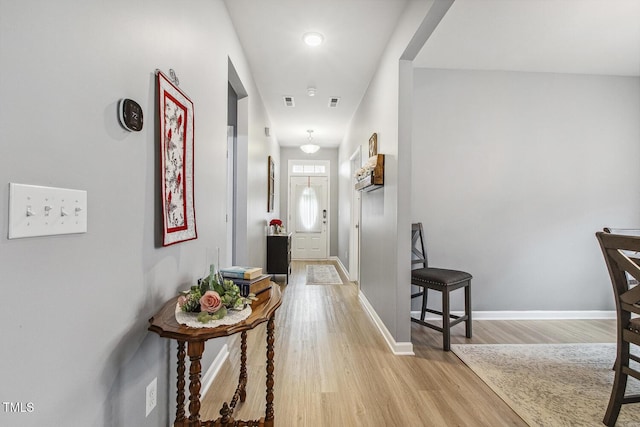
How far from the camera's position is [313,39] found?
2.78 meters

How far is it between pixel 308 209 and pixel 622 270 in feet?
19.9

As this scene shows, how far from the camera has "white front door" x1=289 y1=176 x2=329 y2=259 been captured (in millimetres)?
7402

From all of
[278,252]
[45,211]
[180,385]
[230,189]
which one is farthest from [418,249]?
[45,211]

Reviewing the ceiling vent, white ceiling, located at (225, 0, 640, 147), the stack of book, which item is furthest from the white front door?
the stack of book

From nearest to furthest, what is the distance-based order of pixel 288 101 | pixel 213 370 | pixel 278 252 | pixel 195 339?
pixel 195 339 < pixel 213 370 < pixel 288 101 < pixel 278 252

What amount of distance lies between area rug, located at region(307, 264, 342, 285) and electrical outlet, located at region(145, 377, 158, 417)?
3.62 m

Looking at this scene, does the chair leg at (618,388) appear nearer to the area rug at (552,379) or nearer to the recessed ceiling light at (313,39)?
the area rug at (552,379)

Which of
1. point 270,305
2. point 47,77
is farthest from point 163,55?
point 270,305

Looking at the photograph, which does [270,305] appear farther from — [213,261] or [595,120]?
[595,120]

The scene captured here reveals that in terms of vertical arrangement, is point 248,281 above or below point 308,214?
below

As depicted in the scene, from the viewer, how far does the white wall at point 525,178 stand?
3.34 metres

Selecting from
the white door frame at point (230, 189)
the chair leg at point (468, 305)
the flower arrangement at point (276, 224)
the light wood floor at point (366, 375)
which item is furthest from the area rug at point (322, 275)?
the chair leg at point (468, 305)

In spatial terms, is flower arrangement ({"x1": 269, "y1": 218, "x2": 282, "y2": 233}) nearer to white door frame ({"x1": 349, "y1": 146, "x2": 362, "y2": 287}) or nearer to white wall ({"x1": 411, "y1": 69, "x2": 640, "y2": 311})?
white door frame ({"x1": 349, "y1": 146, "x2": 362, "y2": 287})

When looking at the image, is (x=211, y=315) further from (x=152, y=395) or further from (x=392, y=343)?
(x=392, y=343)
